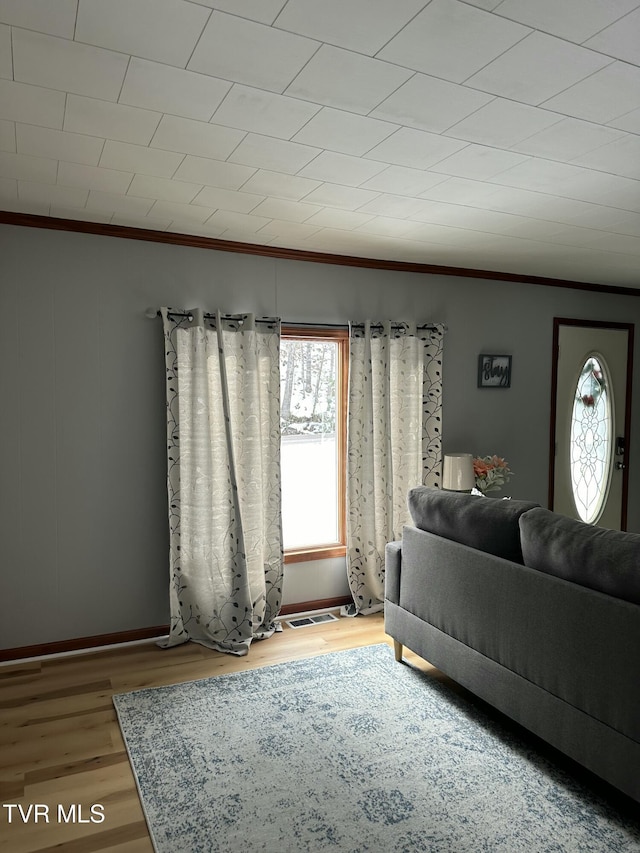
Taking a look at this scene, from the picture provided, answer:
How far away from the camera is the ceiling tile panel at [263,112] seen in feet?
6.63

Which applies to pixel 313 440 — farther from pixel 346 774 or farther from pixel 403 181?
pixel 346 774

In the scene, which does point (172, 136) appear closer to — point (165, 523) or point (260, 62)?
point (260, 62)

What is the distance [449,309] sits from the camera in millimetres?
4723

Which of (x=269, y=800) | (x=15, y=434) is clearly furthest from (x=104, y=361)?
(x=269, y=800)

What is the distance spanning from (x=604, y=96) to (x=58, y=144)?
1972mm

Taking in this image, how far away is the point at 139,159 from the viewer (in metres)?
2.57

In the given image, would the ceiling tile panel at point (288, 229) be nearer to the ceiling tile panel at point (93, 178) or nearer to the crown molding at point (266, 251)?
the crown molding at point (266, 251)

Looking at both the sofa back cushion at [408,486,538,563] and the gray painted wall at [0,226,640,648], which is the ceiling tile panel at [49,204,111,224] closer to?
the gray painted wall at [0,226,640,648]

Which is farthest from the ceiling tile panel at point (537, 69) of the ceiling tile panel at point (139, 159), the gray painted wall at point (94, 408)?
the gray painted wall at point (94, 408)

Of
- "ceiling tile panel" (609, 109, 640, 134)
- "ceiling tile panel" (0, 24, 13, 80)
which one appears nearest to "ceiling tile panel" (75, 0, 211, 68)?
"ceiling tile panel" (0, 24, 13, 80)

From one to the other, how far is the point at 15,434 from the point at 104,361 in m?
0.62

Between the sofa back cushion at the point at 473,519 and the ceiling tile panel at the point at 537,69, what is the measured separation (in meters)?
1.59

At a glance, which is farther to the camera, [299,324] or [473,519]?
[299,324]

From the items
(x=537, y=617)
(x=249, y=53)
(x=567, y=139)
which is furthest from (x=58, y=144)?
(x=537, y=617)
